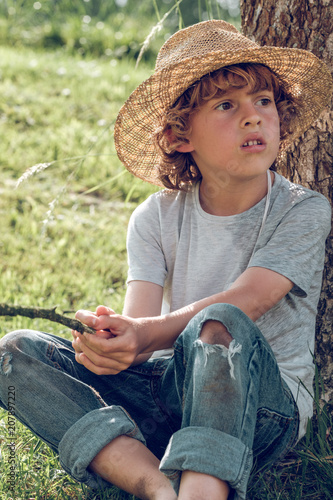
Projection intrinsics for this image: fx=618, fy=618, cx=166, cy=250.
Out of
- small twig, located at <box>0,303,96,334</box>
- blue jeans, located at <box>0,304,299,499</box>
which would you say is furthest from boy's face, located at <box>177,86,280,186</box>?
small twig, located at <box>0,303,96,334</box>

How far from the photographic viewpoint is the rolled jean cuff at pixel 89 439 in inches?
67.5

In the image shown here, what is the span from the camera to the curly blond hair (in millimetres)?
2002

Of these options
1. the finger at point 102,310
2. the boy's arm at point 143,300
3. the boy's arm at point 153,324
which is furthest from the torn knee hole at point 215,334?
the boy's arm at point 143,300

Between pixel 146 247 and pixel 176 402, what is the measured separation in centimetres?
56

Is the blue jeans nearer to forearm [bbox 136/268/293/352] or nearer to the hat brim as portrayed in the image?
forearm [bbox 136/268/293/352]

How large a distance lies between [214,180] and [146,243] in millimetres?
326

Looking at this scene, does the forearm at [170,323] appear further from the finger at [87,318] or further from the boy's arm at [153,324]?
the finger at [87,318]

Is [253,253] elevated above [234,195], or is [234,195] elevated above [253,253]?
[234,195]

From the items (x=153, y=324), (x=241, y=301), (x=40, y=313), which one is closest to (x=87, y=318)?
(x=153, y=324)

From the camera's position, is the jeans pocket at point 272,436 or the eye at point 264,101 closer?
the jeans pocket at point 272,436

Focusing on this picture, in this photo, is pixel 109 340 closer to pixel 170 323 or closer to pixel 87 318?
pixel 87 318

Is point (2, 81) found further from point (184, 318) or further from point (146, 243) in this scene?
point (184, 318)

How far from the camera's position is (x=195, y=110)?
6.88 ft

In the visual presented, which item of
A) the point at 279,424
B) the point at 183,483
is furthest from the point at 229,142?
the point at 183,483
